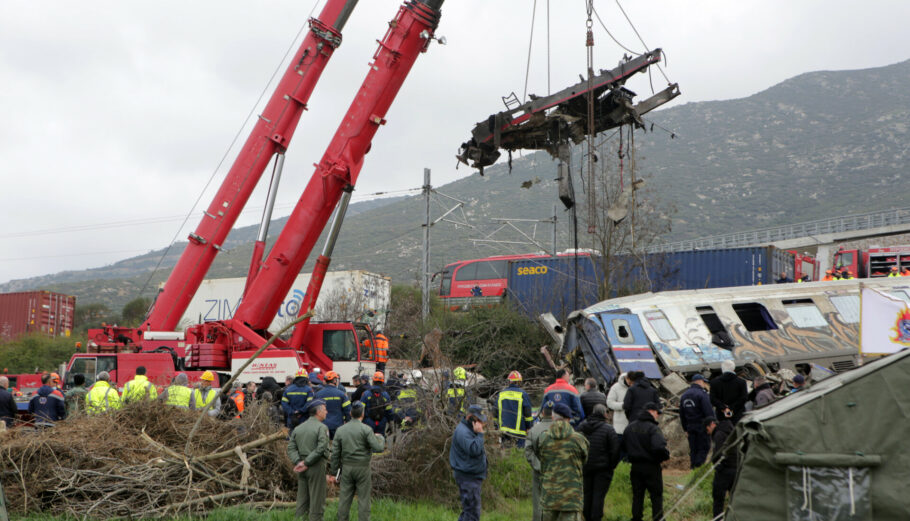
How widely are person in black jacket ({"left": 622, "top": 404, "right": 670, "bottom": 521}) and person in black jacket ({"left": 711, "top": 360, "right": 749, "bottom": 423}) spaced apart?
2.20 m

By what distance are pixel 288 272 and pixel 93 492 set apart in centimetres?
849

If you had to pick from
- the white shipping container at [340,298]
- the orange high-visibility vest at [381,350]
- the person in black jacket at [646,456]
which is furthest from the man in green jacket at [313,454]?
the white shipping container at [340,298]

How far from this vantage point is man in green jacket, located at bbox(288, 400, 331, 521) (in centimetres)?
883

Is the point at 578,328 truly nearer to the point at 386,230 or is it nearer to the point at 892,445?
the point at 892,445

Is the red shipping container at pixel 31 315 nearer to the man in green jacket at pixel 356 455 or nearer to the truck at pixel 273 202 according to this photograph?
the truck at pixel 273 202

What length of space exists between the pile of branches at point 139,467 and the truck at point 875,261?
2339 cm

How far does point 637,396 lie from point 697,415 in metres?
0.90

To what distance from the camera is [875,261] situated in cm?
2652

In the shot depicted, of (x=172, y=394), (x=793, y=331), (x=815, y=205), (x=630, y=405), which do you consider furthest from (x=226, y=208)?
(x=815, y=205)

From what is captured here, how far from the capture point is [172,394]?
11297mm

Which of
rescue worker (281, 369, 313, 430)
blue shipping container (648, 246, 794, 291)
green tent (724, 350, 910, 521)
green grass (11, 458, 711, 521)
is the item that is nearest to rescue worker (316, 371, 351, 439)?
rescue worker (281, 369, 313, 430)

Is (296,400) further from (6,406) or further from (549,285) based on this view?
(549,285)

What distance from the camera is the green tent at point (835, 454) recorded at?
16.7 ft

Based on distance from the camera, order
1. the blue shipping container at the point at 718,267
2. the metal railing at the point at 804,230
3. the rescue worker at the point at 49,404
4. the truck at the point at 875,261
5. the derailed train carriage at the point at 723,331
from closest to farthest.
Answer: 1. the rescue worker at the point at 49,404
2. the derailed train carriage at the point at 723,331
3. the truck at the point at 875,261
4. the blue shipping container at the point at 718,267
5. the metal railing at the point at 804,230
